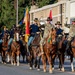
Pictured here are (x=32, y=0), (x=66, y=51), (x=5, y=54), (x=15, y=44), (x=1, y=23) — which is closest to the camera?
(x=66, y=51)

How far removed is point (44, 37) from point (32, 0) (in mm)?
60424

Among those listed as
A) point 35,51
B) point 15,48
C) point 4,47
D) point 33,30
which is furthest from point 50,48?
point 4,47

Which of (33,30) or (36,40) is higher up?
(33,30)

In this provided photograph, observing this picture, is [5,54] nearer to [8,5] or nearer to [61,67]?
Result: [61,67]

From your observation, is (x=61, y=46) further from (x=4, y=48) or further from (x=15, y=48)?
(x=4, y=48)

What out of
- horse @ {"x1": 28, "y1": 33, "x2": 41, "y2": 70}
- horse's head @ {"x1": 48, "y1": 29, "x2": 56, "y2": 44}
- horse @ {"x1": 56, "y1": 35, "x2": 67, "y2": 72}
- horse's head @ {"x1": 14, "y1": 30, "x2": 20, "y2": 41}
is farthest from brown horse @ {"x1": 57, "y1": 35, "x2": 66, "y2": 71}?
horse's head @ {"x1": 14, "y1": 30, "x2": 20, "y2": 41}

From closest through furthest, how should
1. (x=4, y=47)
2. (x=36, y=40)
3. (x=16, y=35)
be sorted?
(x=36, y=40)
(x=16, y=35)
(x=4, y=47)

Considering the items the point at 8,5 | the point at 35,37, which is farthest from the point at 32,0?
the point at 35,37

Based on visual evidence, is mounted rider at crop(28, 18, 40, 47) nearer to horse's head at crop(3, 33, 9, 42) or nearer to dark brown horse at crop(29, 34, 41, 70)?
dark brown horse at crop(29, 34, 41, 70)

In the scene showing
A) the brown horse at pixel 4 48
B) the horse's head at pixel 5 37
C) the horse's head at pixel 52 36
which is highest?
the horse's head at pixel 52 36

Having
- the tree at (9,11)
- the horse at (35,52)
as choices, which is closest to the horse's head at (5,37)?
the horse at (35,52)

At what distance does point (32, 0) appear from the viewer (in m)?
80.6

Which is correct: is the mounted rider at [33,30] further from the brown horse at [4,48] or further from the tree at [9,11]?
the tree at [9,11]

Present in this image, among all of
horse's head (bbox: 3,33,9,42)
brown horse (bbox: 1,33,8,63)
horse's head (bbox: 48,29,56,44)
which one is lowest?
brown horse (bbox: 1,33,8,63)
